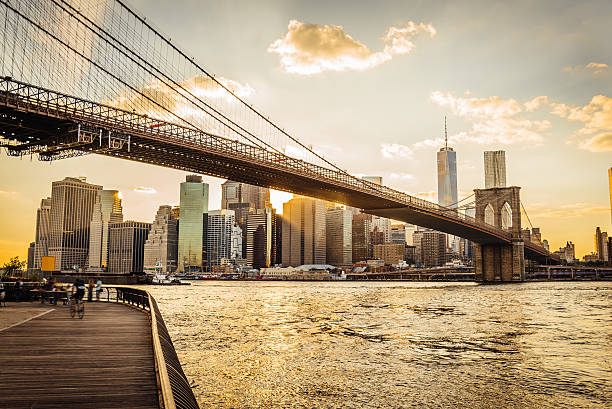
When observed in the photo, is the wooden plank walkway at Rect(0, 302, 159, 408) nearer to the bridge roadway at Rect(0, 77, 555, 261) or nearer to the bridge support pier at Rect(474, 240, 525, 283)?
the bridge roadway at Rect(0, 77, 555, 261)

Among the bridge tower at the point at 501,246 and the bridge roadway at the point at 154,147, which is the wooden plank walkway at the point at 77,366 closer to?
the bridge roadway at the point at 154,147

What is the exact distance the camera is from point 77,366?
331 inches

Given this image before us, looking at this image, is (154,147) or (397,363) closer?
(397,363)

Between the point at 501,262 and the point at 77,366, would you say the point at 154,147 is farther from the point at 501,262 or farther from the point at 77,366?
the point at 501,262

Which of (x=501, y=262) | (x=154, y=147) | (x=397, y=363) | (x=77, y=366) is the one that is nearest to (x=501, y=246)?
(x=501, y=262)

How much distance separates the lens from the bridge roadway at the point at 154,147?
33.1m

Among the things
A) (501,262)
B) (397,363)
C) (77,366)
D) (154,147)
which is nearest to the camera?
(77,366)

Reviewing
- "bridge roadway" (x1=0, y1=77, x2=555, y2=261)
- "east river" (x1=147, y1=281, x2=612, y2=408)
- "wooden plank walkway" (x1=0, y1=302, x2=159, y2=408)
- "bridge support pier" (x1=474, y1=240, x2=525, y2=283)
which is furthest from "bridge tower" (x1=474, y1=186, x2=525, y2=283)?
"wooden plank walkway" (x1=0, y1=302, x2=159, y2=408)

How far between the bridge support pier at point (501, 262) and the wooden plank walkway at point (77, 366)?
83.6m

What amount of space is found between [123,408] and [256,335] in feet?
46.9

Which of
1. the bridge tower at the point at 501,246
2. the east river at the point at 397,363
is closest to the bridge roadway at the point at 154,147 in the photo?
the east river at the point at 397,363

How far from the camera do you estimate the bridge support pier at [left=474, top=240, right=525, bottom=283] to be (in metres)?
86.2

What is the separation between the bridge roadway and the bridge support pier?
25936mm

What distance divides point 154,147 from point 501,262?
2739 inches
